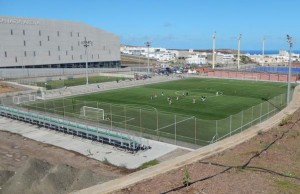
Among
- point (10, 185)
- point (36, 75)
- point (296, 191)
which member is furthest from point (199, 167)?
point (36, 75)

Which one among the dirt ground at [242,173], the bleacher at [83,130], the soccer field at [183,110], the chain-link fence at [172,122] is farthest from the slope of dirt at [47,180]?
the soccer field at [183,110]

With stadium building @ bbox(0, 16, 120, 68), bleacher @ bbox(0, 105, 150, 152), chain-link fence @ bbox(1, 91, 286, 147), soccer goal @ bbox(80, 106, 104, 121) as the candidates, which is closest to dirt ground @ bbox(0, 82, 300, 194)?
bleacher @ bbox(0, 105, 150, 152)

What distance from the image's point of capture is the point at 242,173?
47.2ft

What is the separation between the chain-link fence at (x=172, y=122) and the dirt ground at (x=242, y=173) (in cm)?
801

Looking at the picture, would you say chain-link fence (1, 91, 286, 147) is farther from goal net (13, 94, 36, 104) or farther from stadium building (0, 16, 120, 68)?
stadium building (0, 16, 120, 68)

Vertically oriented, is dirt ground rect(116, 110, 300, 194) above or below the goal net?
above

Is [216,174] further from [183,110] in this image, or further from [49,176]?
[183,110]

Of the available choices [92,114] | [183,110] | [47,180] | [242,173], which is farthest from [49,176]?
[183,110]

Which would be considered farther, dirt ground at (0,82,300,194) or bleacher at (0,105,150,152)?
bleacher at (0,105,150,152)

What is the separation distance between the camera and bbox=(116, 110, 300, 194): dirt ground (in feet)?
41.6

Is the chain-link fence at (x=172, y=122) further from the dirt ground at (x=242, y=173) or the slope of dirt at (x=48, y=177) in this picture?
the slope of dirt at (x=48, y=177)

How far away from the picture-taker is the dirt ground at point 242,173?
12667mm

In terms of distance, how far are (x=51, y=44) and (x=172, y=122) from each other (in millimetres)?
69660

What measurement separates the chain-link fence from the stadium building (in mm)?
46462
